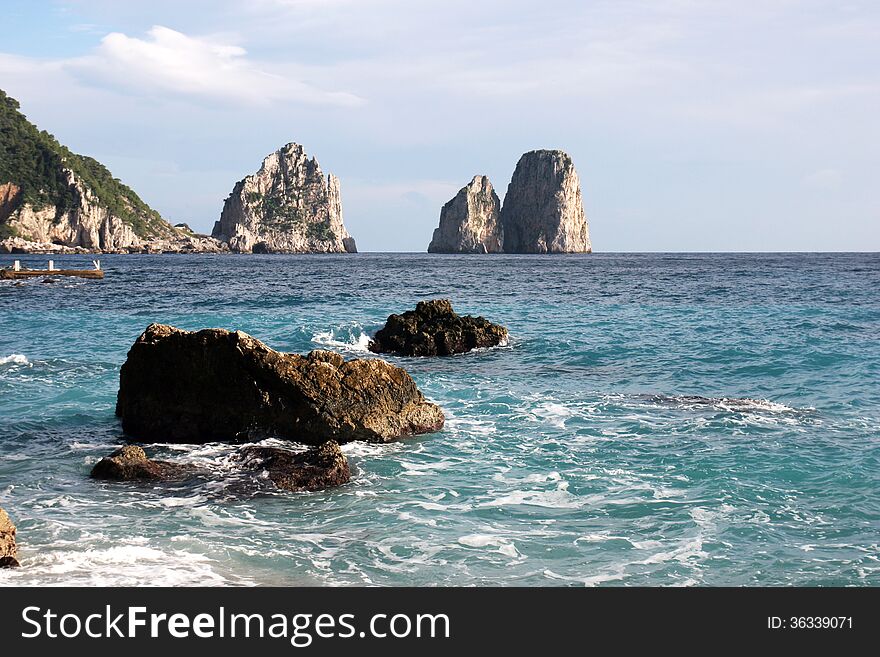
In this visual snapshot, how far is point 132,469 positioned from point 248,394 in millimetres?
2524

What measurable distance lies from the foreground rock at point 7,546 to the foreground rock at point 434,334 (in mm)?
16830

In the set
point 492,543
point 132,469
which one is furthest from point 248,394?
point 492,543

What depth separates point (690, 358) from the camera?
2244cm

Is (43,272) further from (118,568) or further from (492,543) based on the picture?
(492,543)

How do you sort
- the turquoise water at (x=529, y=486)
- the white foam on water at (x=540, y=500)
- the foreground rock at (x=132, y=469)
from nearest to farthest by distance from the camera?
the turquoise water at (x=529, y=486), the white foam on water at (x=540, y=500), the foreground rock at (x=132, y=469)

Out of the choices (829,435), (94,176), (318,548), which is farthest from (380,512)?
(94,176)

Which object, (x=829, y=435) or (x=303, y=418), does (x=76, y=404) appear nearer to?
(x=303, y=418)

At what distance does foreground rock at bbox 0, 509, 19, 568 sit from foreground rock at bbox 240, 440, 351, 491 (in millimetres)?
3446

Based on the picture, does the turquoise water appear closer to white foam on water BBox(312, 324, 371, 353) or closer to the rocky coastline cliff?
white foam on water BBox(312, 324, 371, 353)

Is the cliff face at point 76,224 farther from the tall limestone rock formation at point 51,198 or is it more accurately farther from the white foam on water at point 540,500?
the white foam on water at point 540,500

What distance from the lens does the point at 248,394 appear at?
42.9 ft

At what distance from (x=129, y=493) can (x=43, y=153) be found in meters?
169

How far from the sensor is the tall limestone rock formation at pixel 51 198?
14100 cm

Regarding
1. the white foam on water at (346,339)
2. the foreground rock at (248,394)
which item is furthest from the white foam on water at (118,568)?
Result: the white foam on water at (346,339)
